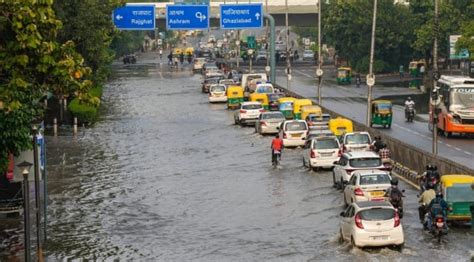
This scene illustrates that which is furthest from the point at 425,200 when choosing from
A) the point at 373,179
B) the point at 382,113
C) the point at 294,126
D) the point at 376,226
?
the point at 382,113

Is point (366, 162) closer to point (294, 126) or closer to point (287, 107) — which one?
point (294, 126)

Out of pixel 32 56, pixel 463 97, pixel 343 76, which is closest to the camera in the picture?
pixel 32 56

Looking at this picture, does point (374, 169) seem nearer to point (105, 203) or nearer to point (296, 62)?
point (105, 203)

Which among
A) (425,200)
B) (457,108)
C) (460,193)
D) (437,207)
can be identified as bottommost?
(425,200)

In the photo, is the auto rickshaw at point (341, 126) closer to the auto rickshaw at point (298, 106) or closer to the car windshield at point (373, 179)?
the auto rickshaw at point (298, 106)

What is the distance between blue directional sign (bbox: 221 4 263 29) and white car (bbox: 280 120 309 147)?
3175 centimetres

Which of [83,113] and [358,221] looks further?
[83,113]

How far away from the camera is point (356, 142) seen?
4788cm

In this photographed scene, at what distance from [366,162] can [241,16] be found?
48.5 m

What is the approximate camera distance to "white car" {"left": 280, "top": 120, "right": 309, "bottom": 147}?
55.2 metres

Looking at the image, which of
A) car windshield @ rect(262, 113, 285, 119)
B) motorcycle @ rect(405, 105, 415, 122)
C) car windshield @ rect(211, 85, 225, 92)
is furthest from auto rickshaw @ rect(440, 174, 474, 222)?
car windshield @ rect(211, 85, 225, 92)

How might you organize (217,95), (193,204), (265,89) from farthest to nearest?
1. (217,95)
2. (265,89)
3. (193,204)

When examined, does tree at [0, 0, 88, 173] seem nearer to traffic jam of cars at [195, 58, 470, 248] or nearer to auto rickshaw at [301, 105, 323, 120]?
traffic jam of cars at [195, 58, 470, 248]

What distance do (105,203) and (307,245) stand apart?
1152 cm
